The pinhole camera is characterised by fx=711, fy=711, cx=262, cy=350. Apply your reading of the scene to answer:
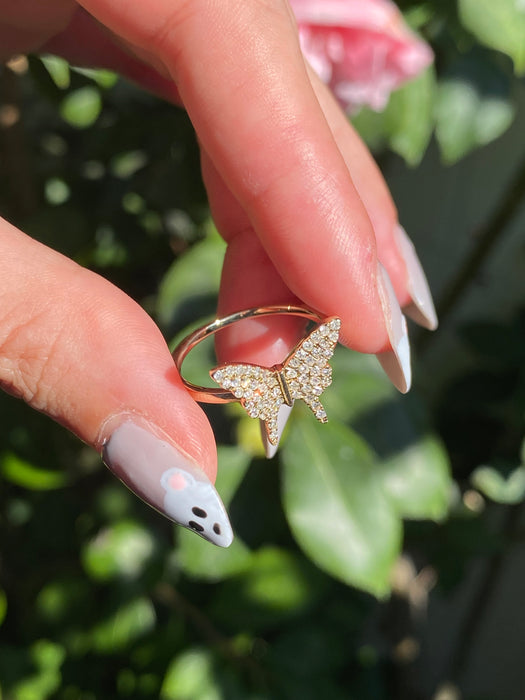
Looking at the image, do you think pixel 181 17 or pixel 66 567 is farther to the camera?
pixel 66 567

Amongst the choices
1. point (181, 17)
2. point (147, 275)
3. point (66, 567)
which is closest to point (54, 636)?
point (66, 567)

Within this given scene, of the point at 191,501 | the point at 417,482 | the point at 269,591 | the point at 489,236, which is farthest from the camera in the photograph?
the point at 489,236

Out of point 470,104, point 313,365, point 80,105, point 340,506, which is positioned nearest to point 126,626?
point 340,506

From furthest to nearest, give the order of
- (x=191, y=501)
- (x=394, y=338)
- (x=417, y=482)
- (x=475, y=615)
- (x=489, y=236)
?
1. (x=475, y=615)
2. (x=489, y=236)
3. (x=417, y=482)
4. (x=394, y=338)
5. (x=191, y=501)

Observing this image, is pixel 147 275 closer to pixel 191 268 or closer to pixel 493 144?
pixel 191 268

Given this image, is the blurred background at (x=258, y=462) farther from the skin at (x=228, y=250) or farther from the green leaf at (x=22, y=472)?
the skin at (x=228, y=250)

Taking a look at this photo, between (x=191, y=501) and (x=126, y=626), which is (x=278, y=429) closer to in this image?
(x=191, y=501)

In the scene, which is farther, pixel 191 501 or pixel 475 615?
pixel 475 615
